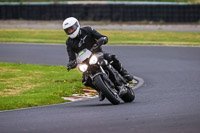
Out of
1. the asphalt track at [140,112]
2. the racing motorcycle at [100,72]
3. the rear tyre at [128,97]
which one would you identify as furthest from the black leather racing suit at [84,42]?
the asphalt track at [140,112]

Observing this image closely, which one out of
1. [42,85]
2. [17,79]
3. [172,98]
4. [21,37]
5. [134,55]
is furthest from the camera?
[21,37]

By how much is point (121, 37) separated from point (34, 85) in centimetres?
1690

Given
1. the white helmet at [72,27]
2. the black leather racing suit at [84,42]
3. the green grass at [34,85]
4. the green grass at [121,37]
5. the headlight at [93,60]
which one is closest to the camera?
the headlight at [93,60]

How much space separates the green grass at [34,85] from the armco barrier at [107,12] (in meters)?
18.5

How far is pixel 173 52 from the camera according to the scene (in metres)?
22.6

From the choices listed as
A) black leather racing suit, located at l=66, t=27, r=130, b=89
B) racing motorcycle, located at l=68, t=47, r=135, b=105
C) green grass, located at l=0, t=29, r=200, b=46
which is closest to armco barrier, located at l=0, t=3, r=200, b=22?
green grass, located at l=0, t=29, r=200, b=46

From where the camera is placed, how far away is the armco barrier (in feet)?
118

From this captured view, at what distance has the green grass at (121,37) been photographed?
91.5 feet

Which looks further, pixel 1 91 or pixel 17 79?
pixel 17 79

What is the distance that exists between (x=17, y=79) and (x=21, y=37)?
1657 centimetres

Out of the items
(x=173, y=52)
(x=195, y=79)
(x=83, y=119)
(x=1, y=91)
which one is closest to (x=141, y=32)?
(x=173, y=52)

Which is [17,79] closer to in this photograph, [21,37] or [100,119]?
[100,119]

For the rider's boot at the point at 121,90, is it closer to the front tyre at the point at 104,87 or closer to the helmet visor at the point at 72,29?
the front tyre at the point at 104,87

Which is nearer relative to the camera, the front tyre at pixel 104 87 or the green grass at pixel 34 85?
the front tyre at pixel 104 87
